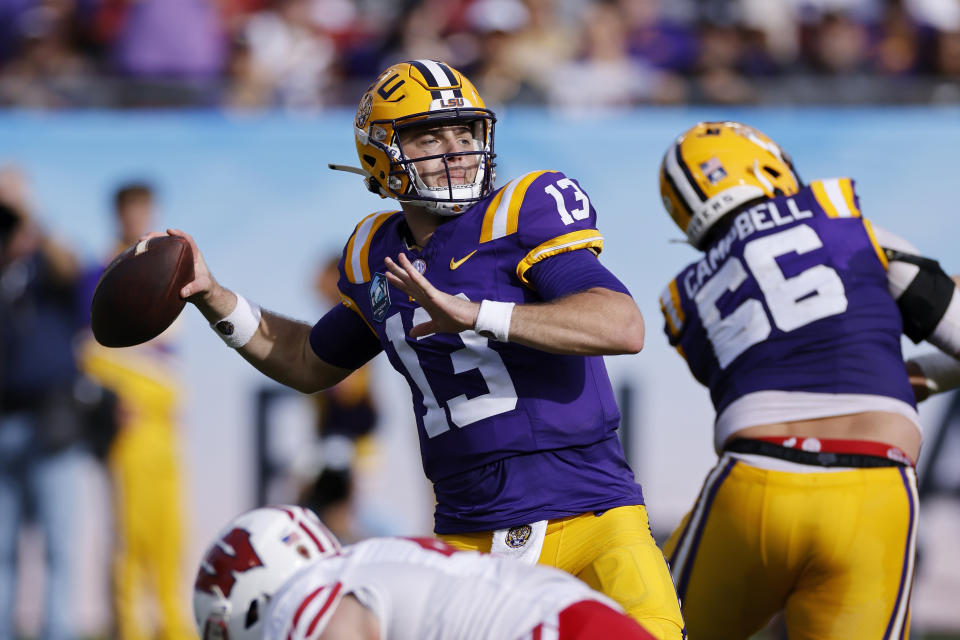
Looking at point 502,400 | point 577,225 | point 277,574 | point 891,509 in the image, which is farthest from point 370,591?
point 891,509

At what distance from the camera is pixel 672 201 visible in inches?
174

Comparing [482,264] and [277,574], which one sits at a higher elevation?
[482,264]

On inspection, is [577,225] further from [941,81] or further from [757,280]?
[941,81]

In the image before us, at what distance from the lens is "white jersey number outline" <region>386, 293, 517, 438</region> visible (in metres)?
3.53

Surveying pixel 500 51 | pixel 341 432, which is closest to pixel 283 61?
pixel 500 51

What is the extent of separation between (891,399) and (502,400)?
4.08ft

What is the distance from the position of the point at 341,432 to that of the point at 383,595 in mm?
4728

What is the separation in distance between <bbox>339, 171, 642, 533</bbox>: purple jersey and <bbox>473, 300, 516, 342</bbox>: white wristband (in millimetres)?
224

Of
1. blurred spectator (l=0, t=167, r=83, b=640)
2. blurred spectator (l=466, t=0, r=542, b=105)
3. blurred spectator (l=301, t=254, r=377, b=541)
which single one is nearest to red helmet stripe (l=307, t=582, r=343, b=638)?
blurred spectator (l=301, t=254, r=377, b=541)

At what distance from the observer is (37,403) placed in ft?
23.8

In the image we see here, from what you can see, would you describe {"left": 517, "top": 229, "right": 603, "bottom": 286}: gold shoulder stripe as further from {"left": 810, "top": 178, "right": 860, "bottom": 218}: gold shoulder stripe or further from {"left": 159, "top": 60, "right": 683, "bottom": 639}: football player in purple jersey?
{"left": 810, "top": 178, "right": 860, "bottom": 218}: gold shoulder stripe

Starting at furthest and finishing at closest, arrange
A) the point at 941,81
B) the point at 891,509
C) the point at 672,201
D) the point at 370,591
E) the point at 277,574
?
the point at 941,81 < the point at 672,201 < the point at 891,509 < the point at 277,574 < the point at 370,591

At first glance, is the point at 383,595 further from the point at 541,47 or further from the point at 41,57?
the point at 41,57

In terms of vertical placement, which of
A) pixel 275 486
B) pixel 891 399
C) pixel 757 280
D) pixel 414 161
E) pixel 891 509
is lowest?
pixel 275 486
